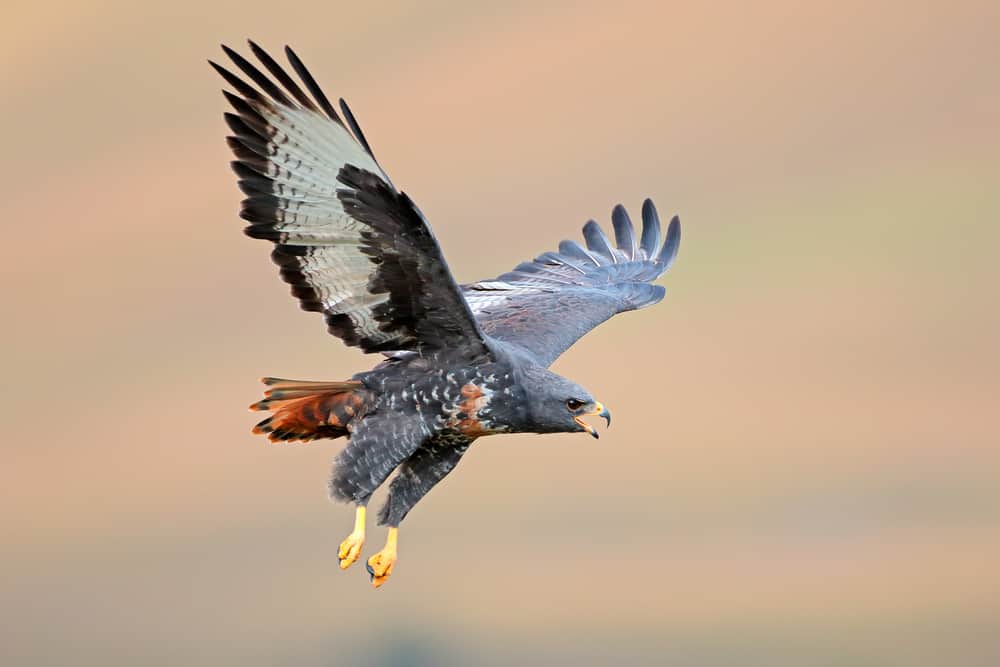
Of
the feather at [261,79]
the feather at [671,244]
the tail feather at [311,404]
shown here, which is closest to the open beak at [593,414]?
the tail feather at [311,404]

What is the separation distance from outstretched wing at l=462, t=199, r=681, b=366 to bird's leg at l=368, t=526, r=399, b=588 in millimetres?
1558

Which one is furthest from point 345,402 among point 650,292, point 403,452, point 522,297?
point 650,292

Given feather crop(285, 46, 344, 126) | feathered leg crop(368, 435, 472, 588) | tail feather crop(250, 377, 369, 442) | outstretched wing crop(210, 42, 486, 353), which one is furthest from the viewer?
feathered leg crop(368, 435, 472, 588)

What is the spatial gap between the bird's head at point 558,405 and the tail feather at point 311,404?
1.10 meters

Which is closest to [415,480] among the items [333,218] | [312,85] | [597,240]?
[333,218]

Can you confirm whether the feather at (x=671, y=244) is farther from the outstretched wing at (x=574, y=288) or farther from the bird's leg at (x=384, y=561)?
the bird's leg at (x=384, y=561)

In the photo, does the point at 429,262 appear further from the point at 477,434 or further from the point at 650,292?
the point at 650,292

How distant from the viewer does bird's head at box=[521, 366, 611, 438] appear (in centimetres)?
1006

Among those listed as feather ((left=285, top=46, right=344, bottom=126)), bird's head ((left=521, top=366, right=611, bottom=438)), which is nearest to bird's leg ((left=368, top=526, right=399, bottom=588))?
bird's head ((left=521, top=366, right=611, bottom=438))

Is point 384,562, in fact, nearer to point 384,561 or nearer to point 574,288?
point 384,561

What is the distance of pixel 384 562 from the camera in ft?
35.3

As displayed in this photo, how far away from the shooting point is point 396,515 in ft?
35.1

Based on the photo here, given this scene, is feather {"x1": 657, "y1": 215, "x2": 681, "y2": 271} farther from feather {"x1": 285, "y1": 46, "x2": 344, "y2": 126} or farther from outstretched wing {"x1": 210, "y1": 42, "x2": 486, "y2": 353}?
feather {"x1": 285, "y1": 46, "x2": 344, "y2": 126}

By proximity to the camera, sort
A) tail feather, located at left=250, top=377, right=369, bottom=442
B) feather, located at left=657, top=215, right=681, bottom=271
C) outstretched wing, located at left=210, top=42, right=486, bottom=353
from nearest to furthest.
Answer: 1. outstretched wing, located at left=210, top=42, right=486, bottom=353
2. tail feather, located at left=250, top=377, right=369, bottom=442
3. feather, located at left=657, top=215, right=681, bottom=271
